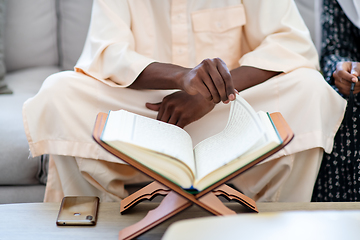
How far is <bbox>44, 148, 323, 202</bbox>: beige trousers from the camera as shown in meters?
0.97

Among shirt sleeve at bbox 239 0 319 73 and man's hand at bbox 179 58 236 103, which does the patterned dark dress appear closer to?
shirt sleeve at bbox 239 0 319 73

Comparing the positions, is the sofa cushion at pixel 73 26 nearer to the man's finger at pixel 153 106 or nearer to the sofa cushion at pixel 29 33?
the sofa cushion at pixel 29 33

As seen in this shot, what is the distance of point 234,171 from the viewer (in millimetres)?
515

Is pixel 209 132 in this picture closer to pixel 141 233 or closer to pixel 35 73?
pixel 141 233

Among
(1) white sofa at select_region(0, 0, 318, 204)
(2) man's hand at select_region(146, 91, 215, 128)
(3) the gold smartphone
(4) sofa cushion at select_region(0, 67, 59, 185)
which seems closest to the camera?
(3) the gold smartphone

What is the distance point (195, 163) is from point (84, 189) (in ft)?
1.85

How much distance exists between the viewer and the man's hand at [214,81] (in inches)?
26.9

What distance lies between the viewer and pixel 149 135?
1.82 feet

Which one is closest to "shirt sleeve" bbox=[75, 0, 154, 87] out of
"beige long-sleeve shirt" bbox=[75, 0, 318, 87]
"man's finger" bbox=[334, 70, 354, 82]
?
"beige long-sleeve shirt" bbox=[75, 0, 318, 87]

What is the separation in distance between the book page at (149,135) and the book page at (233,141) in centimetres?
2

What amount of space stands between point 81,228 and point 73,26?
112 centimetres

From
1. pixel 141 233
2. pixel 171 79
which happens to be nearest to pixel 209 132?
pixel 171 79

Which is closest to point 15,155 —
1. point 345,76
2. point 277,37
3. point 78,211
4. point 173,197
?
point 78,211

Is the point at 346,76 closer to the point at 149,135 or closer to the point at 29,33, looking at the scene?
the point at 149,135
